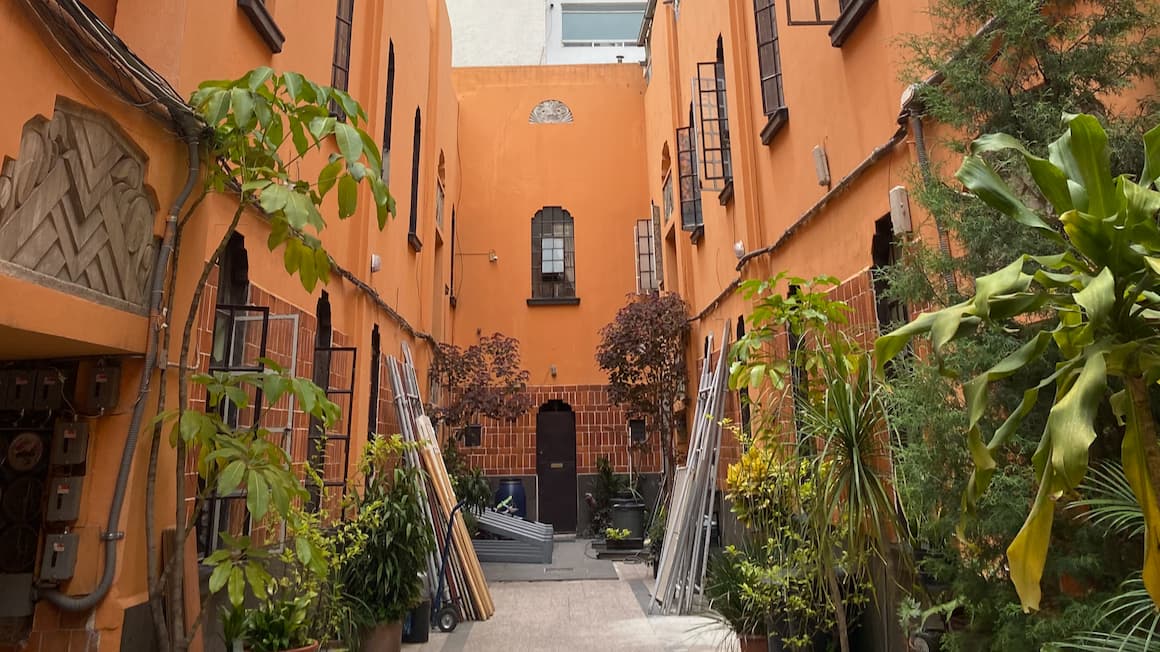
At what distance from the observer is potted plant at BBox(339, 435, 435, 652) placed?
4.89 metres

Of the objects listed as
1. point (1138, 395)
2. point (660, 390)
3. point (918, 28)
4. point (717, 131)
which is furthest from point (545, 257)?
point (1138, 395)

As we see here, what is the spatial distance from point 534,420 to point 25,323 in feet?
33.1

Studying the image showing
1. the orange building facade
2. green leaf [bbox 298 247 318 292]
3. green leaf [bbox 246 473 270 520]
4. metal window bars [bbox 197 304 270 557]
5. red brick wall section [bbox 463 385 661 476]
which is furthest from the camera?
red brick wall section [bbox 463 385 661 476]

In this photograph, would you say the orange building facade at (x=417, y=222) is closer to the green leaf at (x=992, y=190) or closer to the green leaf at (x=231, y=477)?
the green leaf at (x=231, y=477)

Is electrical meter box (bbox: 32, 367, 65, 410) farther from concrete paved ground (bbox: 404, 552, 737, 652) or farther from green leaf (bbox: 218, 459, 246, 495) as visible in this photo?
concrete paved ground (bbox: 404, 552, 737, 652)

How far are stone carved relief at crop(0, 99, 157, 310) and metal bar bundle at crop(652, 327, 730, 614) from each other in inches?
208

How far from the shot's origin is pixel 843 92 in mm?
4852

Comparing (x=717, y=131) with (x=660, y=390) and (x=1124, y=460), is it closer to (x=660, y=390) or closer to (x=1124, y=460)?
(x=660, y=390)

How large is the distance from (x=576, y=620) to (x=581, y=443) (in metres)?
5.84

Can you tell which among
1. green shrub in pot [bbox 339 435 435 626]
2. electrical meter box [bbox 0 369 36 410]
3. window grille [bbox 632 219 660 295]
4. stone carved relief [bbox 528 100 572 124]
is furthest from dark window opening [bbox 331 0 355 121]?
stone carved relief [bbox 528 100 572 124]

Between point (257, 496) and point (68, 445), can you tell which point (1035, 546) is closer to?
point (257, 496)

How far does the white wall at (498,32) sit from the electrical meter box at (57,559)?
1636 centimetres

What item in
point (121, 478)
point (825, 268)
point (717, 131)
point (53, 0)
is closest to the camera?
point (53, 0)

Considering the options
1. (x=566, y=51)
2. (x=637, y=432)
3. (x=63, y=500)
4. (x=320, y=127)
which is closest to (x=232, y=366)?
(x=63, y=500)
